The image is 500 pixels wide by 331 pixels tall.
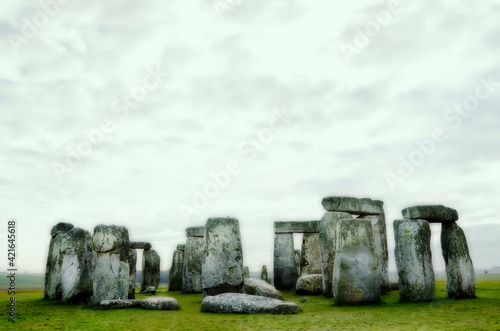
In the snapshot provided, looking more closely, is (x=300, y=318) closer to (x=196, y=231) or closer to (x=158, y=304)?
(x=158, y=304)

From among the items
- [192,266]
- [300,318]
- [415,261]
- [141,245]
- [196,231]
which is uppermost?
[196,231]

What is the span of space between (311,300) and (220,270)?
2.60m

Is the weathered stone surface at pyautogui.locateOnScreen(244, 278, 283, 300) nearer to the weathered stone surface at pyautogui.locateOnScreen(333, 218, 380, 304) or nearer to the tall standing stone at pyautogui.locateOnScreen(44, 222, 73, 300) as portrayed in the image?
the weathered stone surface at pyautogui.locateOnScreen(333, 218, 380, 304)

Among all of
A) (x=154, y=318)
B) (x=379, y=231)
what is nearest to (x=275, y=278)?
(x=379, y=231)

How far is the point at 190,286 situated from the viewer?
16.5 m

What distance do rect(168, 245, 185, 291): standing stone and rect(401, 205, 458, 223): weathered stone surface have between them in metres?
11.2

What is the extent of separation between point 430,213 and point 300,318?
4.53 metres

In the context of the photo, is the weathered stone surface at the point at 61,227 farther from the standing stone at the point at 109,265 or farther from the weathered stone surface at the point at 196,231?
the weathered stone surface at the point at 196,231

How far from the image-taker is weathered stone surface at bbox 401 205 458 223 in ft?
34.4

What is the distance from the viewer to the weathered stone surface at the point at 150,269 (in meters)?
18.0

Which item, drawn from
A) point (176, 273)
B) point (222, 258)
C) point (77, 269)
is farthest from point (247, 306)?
point (176, 273)

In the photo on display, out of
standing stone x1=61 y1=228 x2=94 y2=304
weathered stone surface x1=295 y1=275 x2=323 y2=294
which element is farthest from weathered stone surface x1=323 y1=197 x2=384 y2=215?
standing stone x1=61 y1=228 x2=94 y2=304

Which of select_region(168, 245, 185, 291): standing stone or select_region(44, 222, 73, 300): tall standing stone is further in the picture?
select_region(168, 245, 185, 291): standing stone

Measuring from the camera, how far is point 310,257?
57.0 ft
